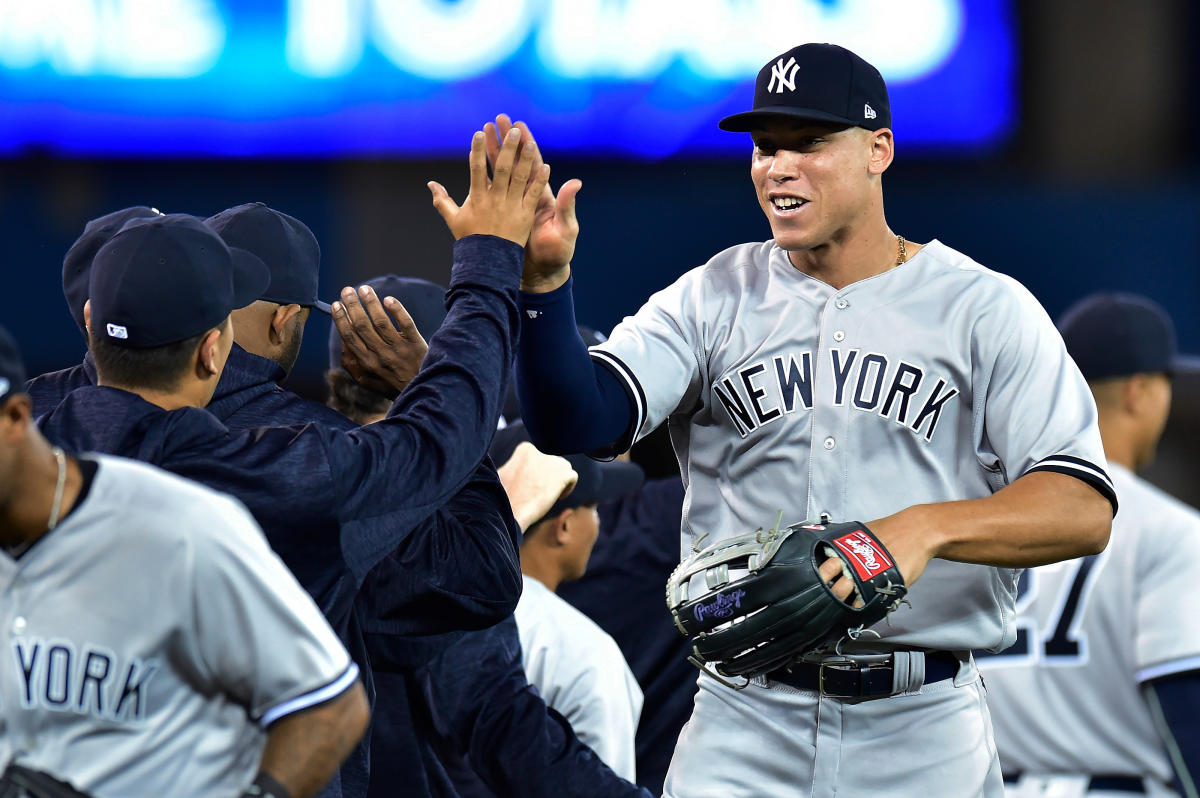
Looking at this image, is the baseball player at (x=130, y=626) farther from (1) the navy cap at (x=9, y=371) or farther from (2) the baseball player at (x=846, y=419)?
(2) the baseball player at (x=846, y=419)

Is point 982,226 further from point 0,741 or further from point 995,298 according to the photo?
point 0,741

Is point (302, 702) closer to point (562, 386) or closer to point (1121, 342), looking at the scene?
point (562, 386)

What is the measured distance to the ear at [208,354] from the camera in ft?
7.52

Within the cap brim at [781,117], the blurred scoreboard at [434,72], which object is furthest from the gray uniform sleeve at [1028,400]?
the blurred scoreboard at [434,72]

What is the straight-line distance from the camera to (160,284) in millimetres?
2232

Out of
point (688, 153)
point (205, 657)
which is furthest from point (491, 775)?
point (688, 153)

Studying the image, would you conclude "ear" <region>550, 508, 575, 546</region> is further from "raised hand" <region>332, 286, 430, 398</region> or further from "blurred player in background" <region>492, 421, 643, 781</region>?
"raised hand" <region>332, 286, 430, 398</region>

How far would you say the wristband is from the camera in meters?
1.94

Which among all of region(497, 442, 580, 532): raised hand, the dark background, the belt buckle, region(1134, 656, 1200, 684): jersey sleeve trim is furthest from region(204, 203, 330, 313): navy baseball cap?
the dark background

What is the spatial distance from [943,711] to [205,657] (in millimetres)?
1296

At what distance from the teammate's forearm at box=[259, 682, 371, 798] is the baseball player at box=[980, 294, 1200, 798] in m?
1.94

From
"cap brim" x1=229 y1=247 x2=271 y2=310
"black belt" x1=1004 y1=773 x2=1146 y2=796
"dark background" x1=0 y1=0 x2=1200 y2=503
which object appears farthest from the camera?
"dark background" x1=0 y1=0 x2=1200 y2=503

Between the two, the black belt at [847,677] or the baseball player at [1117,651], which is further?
the baseball player at [1117,651]

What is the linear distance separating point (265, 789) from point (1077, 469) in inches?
54.0
